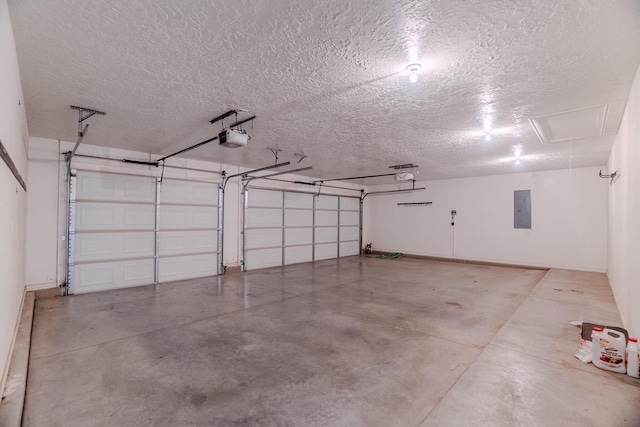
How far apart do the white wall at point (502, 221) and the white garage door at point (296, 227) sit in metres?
1.27

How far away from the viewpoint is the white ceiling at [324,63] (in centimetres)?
183

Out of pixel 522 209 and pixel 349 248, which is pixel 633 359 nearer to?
pixel 522 209

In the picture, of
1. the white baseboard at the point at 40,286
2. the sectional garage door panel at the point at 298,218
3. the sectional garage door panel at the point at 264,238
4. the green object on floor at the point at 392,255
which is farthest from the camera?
the green object on floor at the point at 392,255

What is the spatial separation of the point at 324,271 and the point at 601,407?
5784mm

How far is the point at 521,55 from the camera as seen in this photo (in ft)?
7.55

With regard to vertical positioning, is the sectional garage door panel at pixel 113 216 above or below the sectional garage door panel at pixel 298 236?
above

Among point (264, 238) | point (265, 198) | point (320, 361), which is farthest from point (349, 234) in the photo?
point (320, 361)

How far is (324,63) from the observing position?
2445 millimetres

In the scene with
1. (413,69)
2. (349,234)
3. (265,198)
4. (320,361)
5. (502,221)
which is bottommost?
(320,361)

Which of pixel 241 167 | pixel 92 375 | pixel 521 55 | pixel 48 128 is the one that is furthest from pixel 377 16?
pixel 241 167

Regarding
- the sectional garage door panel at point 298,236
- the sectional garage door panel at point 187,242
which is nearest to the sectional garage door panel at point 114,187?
the sectional garage door panel at point 187,242

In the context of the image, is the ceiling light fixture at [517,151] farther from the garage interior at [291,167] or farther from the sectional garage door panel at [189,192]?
the sectional garage door panel at [189,192]

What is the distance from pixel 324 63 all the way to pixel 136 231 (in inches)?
201

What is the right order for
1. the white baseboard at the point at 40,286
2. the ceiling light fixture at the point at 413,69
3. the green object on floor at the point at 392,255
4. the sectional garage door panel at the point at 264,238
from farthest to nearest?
the green object on floor at the point at 392,255
the sectional garage door panel at the point at 264,238
the white baseboard at the point at 40,286
the ceiling light fixture at the point at 413,69
